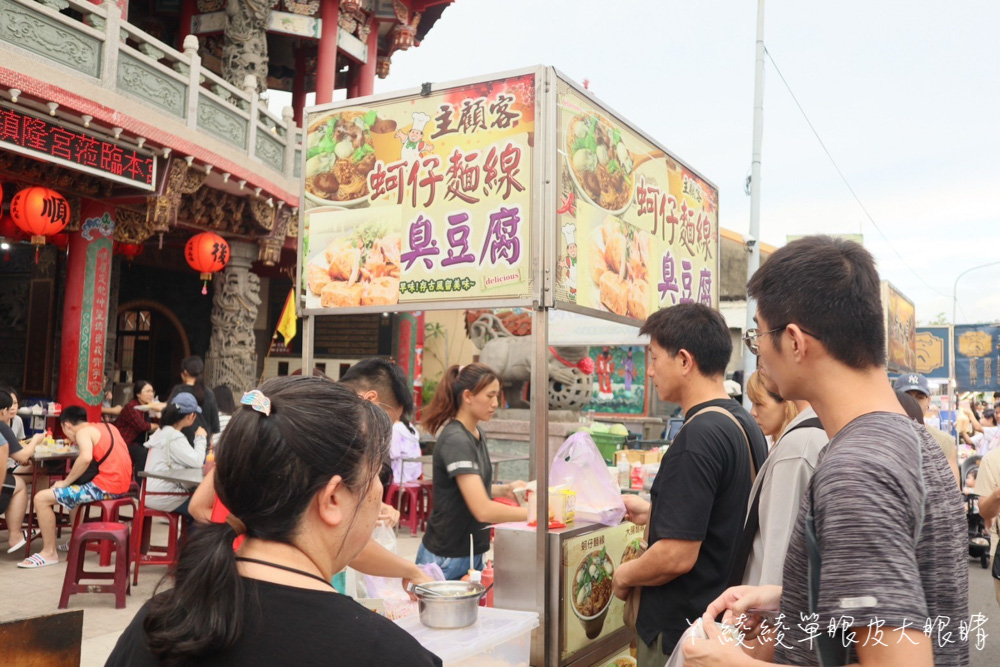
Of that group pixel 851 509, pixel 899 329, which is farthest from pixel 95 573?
pixel 899 329

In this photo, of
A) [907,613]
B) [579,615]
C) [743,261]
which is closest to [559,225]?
[579,615]

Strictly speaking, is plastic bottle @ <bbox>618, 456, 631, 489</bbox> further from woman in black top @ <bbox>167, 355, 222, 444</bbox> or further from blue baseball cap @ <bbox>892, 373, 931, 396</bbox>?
woman in black top @ <bbox>167, 355, 222, 444</bbox>

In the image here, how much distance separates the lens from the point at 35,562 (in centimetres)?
633

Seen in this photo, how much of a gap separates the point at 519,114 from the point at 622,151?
789mm

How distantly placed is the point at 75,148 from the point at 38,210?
797mm

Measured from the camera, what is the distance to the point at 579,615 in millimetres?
3473

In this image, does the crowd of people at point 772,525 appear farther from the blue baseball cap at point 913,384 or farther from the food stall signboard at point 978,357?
the food stall signboard at point 978,357

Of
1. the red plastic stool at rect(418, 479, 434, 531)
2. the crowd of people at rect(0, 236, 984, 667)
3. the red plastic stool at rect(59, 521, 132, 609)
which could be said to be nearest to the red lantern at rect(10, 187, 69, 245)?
the red plastic stool at rect(59, 521, 132, 609)

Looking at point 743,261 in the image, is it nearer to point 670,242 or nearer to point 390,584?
point 670,242

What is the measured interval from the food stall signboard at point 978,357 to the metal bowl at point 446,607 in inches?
942

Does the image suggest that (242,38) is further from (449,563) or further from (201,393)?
(449,563)

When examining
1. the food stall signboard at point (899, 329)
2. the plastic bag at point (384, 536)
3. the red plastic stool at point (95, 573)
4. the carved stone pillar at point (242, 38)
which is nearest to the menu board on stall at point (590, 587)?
the plastic bag at point (384, 536)

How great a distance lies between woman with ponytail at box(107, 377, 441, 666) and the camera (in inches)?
42.1

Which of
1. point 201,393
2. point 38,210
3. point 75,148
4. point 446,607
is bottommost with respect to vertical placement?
point 446,607
